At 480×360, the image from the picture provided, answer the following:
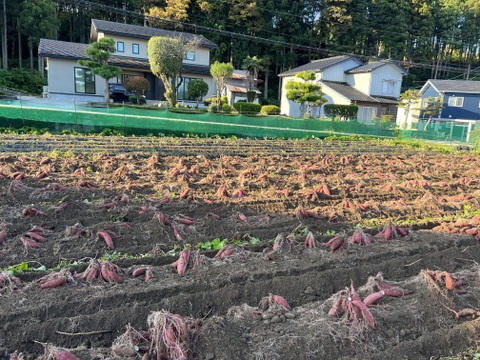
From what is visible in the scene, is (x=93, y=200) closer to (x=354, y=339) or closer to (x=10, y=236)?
(x=10, y=236)

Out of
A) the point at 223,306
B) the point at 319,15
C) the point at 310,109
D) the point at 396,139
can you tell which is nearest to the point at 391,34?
the point at 319,15

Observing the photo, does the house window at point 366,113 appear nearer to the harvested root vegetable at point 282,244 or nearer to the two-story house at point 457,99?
the two-story house at point 457,99

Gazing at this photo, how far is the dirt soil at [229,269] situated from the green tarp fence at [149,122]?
23.8ft

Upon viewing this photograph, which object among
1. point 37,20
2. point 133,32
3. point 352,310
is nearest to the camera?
point 352,310

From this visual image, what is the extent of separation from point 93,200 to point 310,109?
24677 millimetres

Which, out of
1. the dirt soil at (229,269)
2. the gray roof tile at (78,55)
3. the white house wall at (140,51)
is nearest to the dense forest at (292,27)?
the white house wall at (140,51)

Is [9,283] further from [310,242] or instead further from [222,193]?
[222,193]

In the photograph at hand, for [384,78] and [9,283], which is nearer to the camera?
[9,283]

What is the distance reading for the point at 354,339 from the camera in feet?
8.66

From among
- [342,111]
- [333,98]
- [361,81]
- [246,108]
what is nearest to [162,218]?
[246,108]

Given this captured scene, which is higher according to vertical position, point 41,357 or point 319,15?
point 319,15

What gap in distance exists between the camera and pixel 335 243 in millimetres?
4199

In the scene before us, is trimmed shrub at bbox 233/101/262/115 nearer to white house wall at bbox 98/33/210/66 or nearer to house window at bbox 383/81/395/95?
white house wall at bbox 98/33/210/66

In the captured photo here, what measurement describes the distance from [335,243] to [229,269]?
1.35 meters
